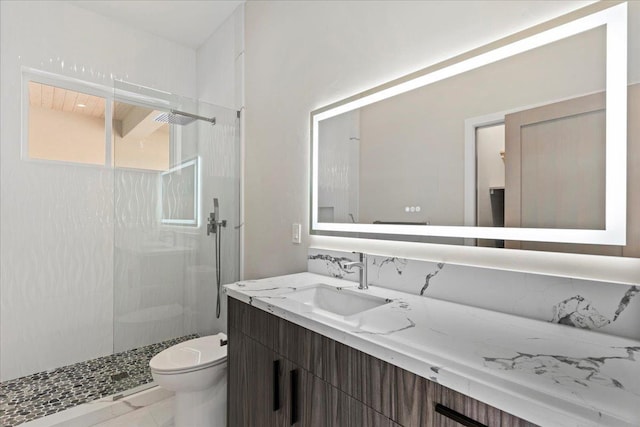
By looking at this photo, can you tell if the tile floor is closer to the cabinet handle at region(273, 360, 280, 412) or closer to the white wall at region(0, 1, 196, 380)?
the white wall at region(0, 1, 196, 380)

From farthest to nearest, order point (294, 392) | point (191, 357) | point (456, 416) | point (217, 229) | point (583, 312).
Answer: point (217, 229)
point (191, 357)
point (294, 392)
point (583, 312)
point (456, 416)

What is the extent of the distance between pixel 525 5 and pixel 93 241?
2896 millimetres

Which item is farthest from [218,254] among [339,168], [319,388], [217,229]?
[319,388]

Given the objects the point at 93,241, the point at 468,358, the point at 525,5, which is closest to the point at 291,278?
the point at 468,358

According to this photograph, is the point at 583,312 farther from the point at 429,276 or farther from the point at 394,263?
the point at 394,263

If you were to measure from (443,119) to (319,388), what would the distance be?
41.0 inches

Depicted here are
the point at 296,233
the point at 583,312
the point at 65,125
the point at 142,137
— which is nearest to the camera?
the point at 583,312

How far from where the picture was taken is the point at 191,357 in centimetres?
171

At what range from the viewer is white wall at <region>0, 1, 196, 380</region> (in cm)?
216

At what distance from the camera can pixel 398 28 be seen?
1376mm

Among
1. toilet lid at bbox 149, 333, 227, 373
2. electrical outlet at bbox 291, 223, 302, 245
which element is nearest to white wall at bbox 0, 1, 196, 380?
toilet lid at bbox 149, 333, 227, 373

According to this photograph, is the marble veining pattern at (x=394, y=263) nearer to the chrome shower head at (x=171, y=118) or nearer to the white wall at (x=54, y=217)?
the chrome shower head at (x=171, y=118)

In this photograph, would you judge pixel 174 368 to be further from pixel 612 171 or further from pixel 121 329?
pixel 612 171

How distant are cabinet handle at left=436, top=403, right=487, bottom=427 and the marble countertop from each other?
0.18 feet
